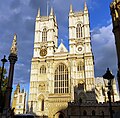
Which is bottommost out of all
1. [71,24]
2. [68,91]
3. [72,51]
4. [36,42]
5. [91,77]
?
[68,91]

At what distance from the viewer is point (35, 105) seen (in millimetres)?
38969

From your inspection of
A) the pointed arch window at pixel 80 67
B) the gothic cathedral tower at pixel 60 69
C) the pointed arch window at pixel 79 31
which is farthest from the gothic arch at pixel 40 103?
the pointed arch window at pixel 79 31

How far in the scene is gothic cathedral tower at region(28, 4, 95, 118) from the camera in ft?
126

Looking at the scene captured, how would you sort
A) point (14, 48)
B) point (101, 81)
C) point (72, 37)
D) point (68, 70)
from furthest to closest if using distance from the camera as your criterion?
point (101, 81), point (72, 37), point (68, 70), point (14, 48)

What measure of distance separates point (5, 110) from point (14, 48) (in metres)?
7.64

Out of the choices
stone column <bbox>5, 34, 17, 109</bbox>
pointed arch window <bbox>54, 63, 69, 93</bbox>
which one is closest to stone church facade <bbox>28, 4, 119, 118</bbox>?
pointed arch window <bbox>54, 63, 69, 93</bbox>

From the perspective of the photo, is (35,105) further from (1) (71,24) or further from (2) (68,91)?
(1) (71,24)

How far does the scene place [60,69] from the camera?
42438 millimetres

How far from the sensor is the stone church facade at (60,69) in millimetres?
38469

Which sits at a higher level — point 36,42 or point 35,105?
point 36,42

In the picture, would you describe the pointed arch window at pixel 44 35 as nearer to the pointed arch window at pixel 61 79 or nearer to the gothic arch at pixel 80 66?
the pointed arch window at pixel 61 79

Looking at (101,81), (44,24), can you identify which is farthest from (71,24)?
(101,81)

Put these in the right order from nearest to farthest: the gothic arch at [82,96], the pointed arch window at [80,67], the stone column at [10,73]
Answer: the stone column at [10,73] < the gothic arch at [82,96] < the pointed arch window at [80,67]

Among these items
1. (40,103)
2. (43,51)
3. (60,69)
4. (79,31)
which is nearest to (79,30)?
(79,31)
